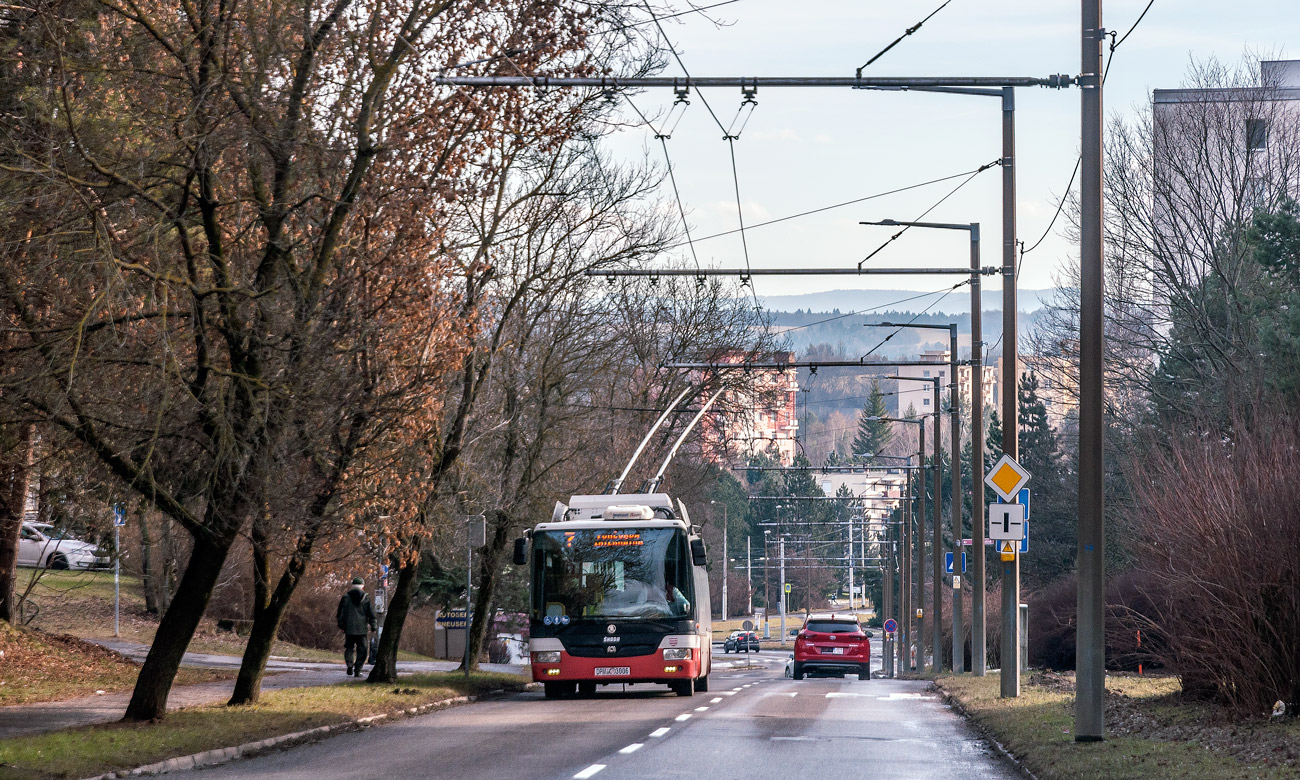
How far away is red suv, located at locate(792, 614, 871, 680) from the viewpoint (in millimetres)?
44188

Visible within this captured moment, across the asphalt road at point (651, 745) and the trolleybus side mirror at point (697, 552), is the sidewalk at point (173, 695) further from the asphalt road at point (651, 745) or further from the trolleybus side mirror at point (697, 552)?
the trolleybus side mirror at point (697, 552)

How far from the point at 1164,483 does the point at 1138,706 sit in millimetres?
3469

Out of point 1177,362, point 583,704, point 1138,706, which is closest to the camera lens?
point 1138,706

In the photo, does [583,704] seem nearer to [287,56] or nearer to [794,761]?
[794,761]

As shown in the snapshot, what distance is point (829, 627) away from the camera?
4456cm

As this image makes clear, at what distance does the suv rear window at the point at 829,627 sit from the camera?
4444 cm

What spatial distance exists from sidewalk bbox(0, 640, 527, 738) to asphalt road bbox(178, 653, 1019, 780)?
2924 mm

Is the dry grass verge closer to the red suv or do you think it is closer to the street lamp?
the street lamp

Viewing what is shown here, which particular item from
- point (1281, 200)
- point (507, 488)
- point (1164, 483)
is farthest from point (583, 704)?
point (1281, 200)

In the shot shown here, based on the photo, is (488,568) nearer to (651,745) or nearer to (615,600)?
(615,600)

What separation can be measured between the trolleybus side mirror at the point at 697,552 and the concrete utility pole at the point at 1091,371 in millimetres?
10624

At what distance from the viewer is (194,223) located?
54.7 ft

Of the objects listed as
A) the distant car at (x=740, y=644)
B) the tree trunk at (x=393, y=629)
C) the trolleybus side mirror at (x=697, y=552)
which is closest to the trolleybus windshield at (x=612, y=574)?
the trolleybus side mirror at (x=697, y=552)

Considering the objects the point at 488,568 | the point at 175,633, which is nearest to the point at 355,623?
the point at 488,568
